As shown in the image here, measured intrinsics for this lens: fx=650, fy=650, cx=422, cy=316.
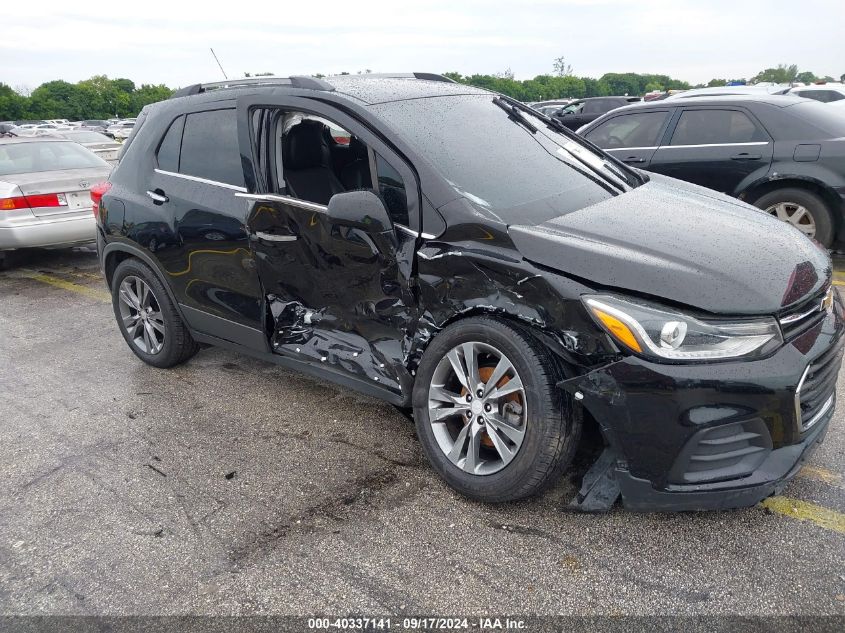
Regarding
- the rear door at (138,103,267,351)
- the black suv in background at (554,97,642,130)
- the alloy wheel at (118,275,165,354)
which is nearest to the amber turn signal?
the rear door at (138,103,267,351)

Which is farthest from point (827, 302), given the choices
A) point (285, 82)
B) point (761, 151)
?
point (761, 151)

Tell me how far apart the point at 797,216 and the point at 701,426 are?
4.61 metres

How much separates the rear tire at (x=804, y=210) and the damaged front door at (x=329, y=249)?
432cm

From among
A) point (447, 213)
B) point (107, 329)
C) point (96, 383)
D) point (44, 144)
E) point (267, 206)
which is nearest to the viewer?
point (447, 213)

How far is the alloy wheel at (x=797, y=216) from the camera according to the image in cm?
589

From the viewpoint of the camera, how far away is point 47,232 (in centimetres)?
714

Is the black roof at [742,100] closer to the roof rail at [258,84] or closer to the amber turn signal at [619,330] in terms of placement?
the roof rail at [258,84]

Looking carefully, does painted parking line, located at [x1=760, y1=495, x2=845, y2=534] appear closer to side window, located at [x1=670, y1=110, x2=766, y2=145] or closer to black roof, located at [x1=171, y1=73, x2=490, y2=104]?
black roof, located at [x1=171, y1=73, x2=490, y2=104]

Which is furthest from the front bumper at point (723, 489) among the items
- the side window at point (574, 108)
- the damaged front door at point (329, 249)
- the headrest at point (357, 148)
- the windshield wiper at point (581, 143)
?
the side window at point (574, 108)

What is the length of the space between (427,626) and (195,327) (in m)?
2.58

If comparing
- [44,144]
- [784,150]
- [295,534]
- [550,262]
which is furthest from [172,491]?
[44,144]

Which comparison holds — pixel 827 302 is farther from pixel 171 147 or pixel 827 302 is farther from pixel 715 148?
pixel 715 148

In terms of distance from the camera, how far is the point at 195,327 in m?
4.12

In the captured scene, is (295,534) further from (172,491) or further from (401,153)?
(401,153)
